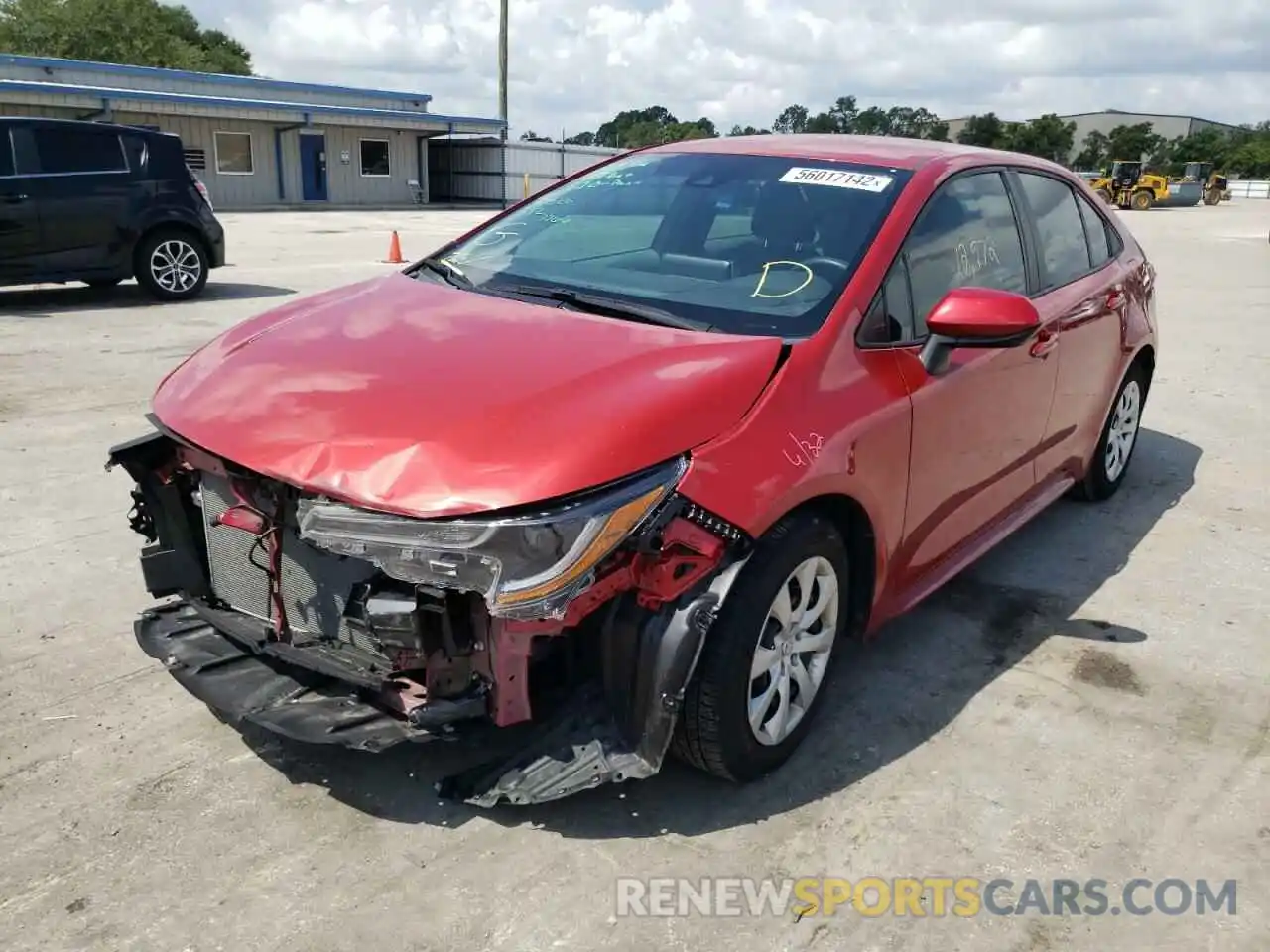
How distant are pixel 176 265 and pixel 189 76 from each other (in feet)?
80.9

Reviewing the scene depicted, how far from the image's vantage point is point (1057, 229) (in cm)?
449

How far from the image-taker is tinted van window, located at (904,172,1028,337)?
337 centimetres

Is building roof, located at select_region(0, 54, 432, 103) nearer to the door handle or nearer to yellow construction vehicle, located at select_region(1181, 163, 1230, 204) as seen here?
the door handle

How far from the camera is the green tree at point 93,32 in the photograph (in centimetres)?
5253

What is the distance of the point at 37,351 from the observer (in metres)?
8.36

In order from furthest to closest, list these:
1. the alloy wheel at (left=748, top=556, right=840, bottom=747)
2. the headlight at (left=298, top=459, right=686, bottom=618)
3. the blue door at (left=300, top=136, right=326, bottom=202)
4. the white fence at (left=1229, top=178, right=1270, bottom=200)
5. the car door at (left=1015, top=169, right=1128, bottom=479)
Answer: the white fence at (left=1229, top=178, right=1270, bottom=200) < the blue door at (left=300, top=136, right=326, bottom=202) < the car door at (left=1015, top=169, right=1128, bottom=479) < the alloy wheel at (left=748, top=556, right=840, bottom=747) < the headlight at (left=298, top=459, right=686, bottom=618)

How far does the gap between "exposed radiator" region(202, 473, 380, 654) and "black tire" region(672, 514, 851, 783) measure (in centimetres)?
82

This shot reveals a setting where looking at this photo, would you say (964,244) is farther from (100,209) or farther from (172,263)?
(172,263)

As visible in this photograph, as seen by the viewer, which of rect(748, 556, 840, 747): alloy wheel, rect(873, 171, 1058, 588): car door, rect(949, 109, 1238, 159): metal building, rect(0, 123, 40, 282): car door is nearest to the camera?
rect(748, 556, 840, 747): alloy wheel

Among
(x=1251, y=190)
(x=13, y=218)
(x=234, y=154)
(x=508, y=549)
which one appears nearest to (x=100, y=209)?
(x=13, y=218)

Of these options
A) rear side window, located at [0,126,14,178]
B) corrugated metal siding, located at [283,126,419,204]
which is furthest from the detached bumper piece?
corrugated metal siding, located at [283,126,419,204]

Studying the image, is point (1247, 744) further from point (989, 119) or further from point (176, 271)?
point (989, 119)

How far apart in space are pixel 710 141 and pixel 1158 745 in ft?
8.82

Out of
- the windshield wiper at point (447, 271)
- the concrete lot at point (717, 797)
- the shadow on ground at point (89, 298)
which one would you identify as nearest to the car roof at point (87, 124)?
the shadow on ground at point (89, 298)
